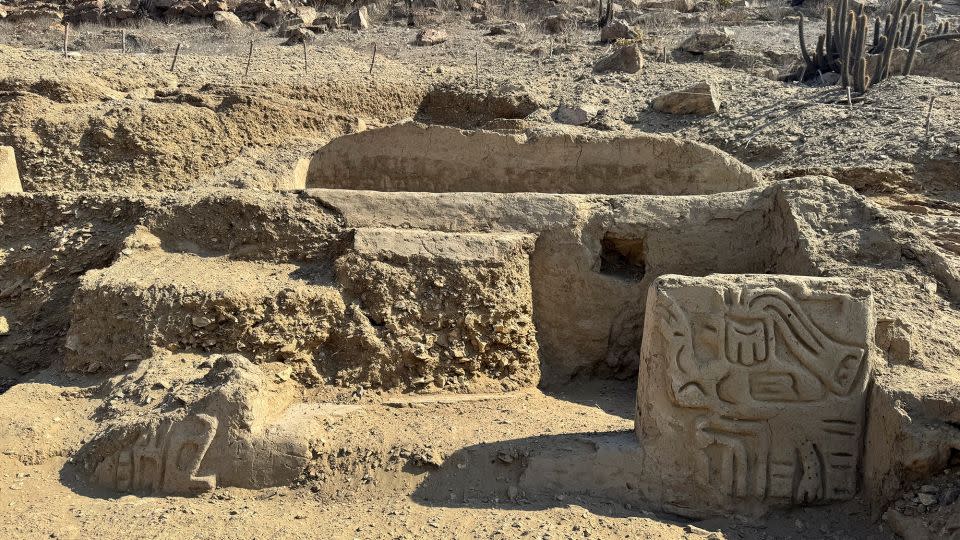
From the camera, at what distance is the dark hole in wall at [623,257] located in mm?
5941

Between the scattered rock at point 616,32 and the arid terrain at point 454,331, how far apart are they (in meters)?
7.25

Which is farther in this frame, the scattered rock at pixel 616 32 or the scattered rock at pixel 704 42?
the scattered rock at pixel 616 32

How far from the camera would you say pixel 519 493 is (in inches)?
172

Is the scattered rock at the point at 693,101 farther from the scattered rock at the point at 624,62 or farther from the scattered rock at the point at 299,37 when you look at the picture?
the scattered rock at the point at 299,37

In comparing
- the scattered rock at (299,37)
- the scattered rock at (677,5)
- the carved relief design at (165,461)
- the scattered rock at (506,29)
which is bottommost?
the carved relief design at (165,461)

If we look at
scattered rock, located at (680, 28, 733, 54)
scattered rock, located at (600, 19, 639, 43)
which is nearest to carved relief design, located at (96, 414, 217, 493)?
scattered rock, located at (680, 28, 733, 54)

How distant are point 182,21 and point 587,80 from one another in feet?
35.0

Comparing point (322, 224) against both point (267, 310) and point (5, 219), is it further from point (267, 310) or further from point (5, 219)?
point (5, 219)

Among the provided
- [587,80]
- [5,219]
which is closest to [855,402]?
[5,219]

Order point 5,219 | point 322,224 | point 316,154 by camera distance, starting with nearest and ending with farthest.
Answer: point 322,224
point 5,219
point 316,154

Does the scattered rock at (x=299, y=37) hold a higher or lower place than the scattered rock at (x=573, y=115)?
higher

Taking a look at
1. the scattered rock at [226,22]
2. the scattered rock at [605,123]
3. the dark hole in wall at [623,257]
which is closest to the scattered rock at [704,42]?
the scattered rock at [605,123]

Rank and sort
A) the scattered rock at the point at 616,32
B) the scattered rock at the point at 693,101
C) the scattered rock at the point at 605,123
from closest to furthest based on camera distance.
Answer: the scattered rock at the point at 605,123 → the scattered rock at the point at 693,101 → the scattered rock at the point at 616,32

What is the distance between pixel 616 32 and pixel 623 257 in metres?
11.0
